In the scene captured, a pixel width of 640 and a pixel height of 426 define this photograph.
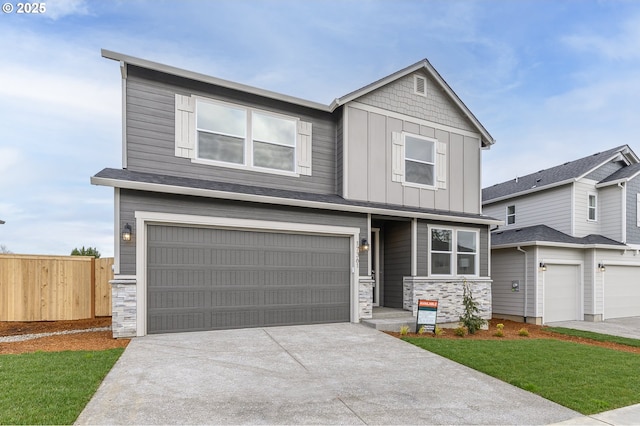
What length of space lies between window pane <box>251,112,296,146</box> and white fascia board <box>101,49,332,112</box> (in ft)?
1.76

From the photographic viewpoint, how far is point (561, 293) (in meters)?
13.3

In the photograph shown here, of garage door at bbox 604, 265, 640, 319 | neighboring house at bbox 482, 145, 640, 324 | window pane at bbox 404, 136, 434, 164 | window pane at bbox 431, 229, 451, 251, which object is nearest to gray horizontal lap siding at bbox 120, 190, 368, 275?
window pane at bbox 431, 229, 451, 251

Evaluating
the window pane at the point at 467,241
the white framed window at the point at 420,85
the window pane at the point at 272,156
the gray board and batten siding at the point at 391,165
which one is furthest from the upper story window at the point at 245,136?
the window pane at the point at 467,241

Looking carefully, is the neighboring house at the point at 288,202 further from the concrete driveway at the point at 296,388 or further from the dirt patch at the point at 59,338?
the concrete driveway at the point at 296,388

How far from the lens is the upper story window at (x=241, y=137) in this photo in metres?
8.42

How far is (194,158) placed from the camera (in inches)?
332

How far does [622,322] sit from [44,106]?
19.9 metres

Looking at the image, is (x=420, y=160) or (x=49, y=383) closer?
(x=49, y=383)

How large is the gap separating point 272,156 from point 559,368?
24.2ft

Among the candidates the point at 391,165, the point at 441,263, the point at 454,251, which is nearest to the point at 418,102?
the point at 391,165

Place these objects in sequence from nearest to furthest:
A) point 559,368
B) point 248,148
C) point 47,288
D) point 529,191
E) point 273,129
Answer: point 559,368 < point 248,148 < point 273,129 < point 47,288 < point 529,191

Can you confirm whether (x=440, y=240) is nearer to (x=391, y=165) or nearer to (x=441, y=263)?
(x=441, y=263)

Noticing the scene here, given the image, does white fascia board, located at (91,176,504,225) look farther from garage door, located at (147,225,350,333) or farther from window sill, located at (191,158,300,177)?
window sill, located at (191,158,300,177)

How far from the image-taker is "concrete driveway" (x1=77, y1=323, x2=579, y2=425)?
379 centimetres
